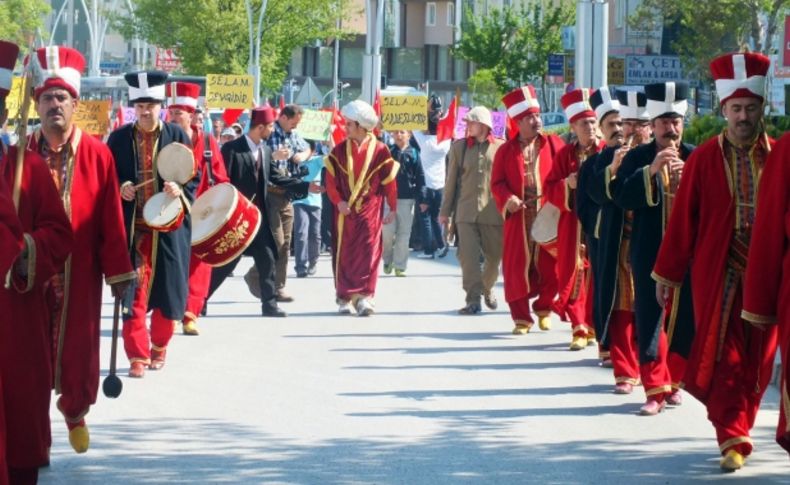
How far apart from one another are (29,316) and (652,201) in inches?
173

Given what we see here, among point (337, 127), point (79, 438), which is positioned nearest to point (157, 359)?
point (79, 438)

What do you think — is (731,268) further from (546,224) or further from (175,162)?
(546,224)

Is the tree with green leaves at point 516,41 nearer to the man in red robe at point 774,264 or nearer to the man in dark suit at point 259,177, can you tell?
the man in dark suit at point 259,177

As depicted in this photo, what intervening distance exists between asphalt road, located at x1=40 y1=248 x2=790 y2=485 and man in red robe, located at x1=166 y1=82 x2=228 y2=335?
28cm

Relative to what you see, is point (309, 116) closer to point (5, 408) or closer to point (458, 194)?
point (458, 194)

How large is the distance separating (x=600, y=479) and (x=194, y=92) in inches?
272

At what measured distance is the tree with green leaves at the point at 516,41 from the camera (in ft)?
200

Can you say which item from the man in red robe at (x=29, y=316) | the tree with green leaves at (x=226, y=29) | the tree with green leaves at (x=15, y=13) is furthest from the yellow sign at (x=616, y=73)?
the tree with green leaves at (x=15, y=13)

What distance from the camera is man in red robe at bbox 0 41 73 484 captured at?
7.10 m

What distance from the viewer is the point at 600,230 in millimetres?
11852

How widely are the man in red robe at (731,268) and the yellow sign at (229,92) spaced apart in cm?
2207

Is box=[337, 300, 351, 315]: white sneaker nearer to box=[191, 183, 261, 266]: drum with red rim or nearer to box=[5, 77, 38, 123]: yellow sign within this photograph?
box=[191, 183, 261, 266]: drum with red rim

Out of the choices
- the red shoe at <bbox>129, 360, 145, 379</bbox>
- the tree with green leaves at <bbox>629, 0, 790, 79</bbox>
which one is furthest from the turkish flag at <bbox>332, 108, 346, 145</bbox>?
the red shoe at <bbox>129, 360, 145, 379</bbox>

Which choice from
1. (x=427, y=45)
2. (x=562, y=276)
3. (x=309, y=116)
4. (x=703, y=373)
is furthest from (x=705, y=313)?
(x=427, y=45)
